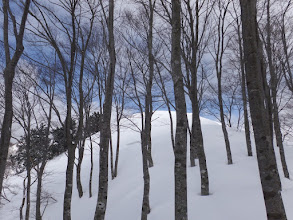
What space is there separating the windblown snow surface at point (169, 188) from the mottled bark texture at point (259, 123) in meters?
3.44

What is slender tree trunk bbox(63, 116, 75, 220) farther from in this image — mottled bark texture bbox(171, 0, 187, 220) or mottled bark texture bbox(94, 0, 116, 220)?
mottled bark texture bbox(171, 0, 187, 220)

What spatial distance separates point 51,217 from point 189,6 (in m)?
16.4

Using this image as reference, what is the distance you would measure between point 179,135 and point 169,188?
622cm

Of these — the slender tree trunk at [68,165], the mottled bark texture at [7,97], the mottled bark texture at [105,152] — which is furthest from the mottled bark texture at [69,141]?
the mottled bark texture at [7,97]

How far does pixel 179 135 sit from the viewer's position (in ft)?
15.6

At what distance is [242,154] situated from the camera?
14422 millimetres

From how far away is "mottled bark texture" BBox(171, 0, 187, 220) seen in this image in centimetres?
454

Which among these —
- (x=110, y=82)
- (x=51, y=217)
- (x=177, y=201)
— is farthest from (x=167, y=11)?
(x=51, y=217)

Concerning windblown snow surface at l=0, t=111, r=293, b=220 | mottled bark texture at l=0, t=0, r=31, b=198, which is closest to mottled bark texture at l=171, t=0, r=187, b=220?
windblown snow surface at l=0, t=111, r=293, b=220

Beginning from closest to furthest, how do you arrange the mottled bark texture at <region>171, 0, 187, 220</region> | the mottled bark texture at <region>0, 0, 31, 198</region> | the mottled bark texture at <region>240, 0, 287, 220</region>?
the mottled bark texture at <region>240, 0, 287, 220</region>
the mottled bark texture at <region>0, 0, 31, 198</region>
the mottled bark texture at <region>171, 0, 187, 220</region>

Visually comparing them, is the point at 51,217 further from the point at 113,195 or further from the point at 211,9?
the point at 211,9

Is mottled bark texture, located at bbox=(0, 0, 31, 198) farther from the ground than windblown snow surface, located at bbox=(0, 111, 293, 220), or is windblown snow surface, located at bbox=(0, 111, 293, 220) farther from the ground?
mottled bark texture, located at bbox=(0, 0, 31, 198)

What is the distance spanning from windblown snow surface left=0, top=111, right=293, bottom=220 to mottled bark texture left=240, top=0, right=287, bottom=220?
344cm

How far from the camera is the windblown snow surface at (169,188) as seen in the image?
6.47 m
